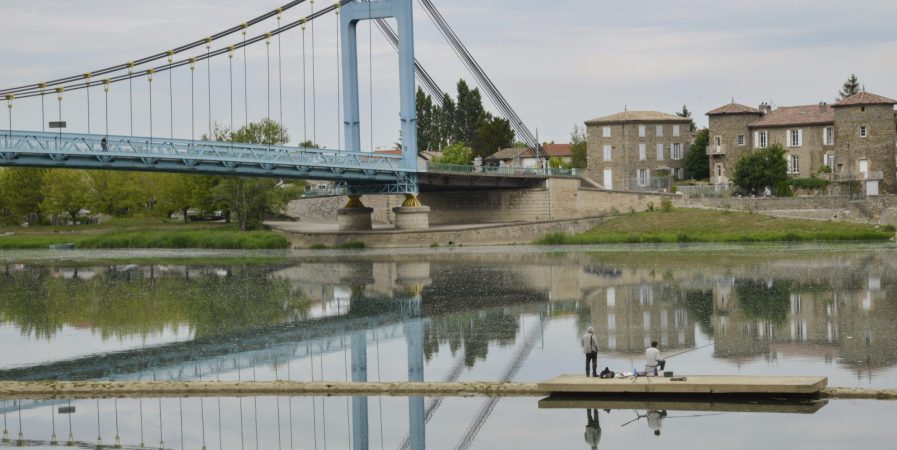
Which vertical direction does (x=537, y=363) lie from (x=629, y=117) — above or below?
below

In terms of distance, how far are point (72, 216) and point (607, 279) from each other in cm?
6990

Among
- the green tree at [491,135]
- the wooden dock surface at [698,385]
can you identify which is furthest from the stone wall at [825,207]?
the wooden dock surface at [698,385]

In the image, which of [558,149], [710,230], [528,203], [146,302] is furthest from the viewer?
[558,149]

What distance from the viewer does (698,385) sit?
25781 mm

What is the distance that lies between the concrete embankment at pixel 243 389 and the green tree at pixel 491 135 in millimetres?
98980

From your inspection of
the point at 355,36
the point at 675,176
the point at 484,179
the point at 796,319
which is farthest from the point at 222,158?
the point at 675,176

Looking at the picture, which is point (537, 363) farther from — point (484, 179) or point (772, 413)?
point (484, 179)

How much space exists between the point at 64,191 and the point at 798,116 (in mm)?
57829

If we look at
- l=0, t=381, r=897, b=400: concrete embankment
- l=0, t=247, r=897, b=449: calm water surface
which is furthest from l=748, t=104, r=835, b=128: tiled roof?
l=0, t=381, r=897, b=400: concrete embankment

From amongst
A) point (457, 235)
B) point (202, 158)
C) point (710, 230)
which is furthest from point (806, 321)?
point (457, 235)

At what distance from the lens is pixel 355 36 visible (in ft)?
276

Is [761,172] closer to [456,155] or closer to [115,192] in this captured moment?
[456,155]

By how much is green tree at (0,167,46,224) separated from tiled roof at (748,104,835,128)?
57.9 meters

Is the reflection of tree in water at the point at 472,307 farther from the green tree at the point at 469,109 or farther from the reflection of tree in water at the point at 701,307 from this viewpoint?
the green tree at the point at 469,109
